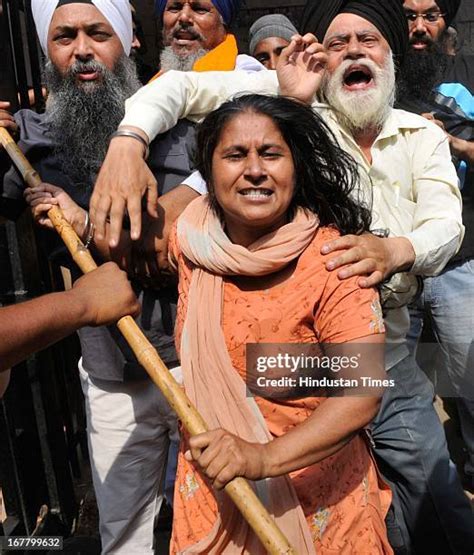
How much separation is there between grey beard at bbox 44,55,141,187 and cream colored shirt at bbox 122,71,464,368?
442 millimetres

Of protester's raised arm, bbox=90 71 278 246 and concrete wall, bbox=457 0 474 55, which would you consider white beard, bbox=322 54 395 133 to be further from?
concrete wall, bbox=457 0 474 55

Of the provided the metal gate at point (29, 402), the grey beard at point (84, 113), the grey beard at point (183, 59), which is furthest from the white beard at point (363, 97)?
the metal gate at point (29, 402)

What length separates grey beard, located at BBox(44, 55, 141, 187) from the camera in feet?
8.61

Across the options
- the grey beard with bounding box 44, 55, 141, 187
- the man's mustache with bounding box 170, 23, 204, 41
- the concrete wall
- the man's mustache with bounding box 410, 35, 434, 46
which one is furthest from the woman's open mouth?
the concrete wall

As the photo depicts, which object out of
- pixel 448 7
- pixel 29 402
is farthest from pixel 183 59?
pixel 29 402

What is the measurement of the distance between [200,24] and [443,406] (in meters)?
2.75

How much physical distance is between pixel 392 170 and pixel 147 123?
2.67 ft

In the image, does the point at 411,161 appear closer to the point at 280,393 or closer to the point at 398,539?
the point at 280,393

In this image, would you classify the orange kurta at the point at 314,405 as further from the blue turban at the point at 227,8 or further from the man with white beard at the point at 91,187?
the blue turban at the point at 227,8

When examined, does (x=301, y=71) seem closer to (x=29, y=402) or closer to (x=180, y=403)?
(x=180, y=403)

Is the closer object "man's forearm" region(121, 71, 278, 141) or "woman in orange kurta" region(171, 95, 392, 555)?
"woman in orange kurta" region(171, 95, 392, 555)

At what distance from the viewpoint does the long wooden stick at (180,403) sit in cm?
160

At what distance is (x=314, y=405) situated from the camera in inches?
69.9

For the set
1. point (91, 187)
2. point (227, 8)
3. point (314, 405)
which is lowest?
point (314, 405)
